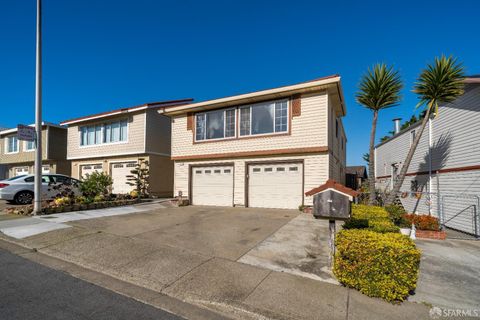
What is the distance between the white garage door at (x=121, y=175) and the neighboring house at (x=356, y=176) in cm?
2184

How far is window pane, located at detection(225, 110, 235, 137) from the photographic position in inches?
497

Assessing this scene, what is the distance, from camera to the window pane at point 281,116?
11.4 meters

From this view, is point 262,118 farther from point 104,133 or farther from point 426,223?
point 104,133

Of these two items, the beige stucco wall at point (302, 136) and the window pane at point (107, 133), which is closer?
the beige stucco wall at point (302, 136)

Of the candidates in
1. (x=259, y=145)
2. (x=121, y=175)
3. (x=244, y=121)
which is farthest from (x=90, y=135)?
(x=259, y=145)

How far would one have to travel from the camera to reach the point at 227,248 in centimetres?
561

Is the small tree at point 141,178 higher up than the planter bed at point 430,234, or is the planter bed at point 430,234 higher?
the small tree at point 141,178

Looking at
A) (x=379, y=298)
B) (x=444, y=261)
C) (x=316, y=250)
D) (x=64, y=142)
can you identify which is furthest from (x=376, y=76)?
(x=64, y=142)

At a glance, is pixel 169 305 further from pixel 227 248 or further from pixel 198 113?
pixel 198 113

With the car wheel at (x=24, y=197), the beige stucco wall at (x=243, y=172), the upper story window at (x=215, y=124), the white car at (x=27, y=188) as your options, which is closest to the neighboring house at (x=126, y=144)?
the beige stucco wall at (x=243, y=172)

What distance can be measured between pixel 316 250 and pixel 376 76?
338 inches

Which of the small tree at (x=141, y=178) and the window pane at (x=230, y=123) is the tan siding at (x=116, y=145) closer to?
the small tree at (x=141, y=178)

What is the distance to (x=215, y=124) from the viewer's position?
13180mm

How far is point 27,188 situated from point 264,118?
12475mm
